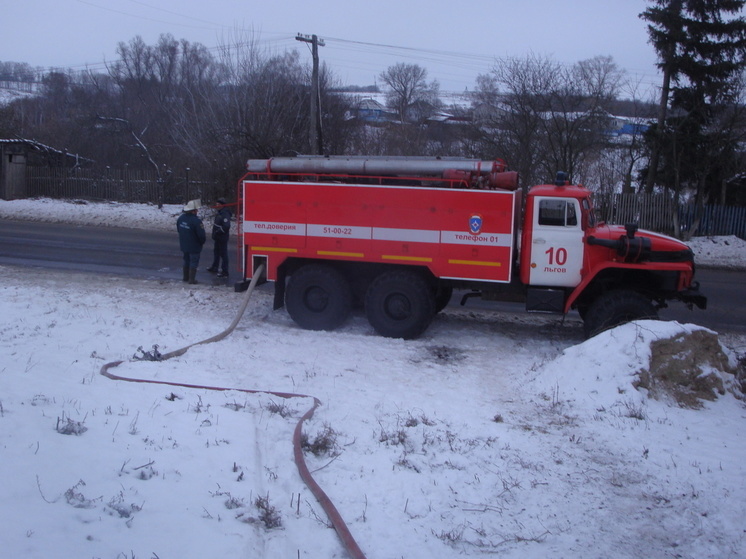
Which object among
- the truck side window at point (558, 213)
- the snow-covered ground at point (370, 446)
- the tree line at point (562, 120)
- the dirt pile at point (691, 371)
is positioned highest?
the tree line at point (562, 120)

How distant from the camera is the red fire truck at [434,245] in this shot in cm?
973

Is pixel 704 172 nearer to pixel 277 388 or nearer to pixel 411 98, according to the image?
pixel 277 388

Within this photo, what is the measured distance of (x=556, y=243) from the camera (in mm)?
9867

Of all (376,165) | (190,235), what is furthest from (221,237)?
(376,165)

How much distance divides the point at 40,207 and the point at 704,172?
94.5 ft

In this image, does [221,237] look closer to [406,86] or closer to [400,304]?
[400,304]

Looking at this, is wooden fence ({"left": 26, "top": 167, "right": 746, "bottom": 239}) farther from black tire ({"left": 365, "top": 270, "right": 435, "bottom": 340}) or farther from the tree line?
black tire ({"left": 365, "top": 270, "right": 435, "bottom": 340})

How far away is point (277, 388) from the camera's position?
24.1ft

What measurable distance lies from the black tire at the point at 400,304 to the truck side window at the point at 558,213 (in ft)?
7.01

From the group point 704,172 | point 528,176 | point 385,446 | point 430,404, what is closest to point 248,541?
point 385,446

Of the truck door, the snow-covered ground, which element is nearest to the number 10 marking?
the truck door

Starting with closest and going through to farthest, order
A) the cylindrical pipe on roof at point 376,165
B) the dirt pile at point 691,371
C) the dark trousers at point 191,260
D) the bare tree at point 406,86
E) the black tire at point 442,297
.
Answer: the dirt pile at point 691,371 → the cylindrical pipe on roof at point 376,165 → the black tire at point 442,297 → the dark trousers at point 191,260 → the bare tree at point 406,86

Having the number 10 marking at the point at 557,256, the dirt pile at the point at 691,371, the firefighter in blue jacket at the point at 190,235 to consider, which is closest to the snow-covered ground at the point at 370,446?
the dirt pile at the point at 691,371

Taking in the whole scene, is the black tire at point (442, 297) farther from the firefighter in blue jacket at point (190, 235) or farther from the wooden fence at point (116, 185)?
the wooden fence at point (116, 185)
